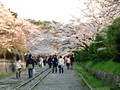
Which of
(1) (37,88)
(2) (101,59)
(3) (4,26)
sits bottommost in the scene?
(1) (37,88)

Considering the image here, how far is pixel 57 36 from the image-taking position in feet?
216

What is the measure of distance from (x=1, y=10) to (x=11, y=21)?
8.07ft

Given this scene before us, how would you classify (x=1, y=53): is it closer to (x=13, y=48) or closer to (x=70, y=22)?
(x=13, y=48)

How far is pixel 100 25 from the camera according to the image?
4644 cm

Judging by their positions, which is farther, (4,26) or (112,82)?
(4,26)

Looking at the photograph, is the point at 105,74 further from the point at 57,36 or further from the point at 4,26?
the point at 57,36

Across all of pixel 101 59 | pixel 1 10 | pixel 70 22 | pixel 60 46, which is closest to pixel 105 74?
pixel 101 59

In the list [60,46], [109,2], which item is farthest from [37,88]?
[60,46]

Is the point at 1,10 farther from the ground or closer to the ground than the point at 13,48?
farther from the ground

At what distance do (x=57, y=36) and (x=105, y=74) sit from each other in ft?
134

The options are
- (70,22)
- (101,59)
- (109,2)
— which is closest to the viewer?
(109,2)

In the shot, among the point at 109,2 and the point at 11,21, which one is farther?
the point at 11,21

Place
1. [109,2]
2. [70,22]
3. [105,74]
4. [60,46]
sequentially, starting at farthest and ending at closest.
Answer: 1. [60,46]
2. [70,22]
3. [105,74]
4. [109,2]

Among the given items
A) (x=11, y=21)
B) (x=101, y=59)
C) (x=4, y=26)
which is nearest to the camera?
(x=101, y=59)
